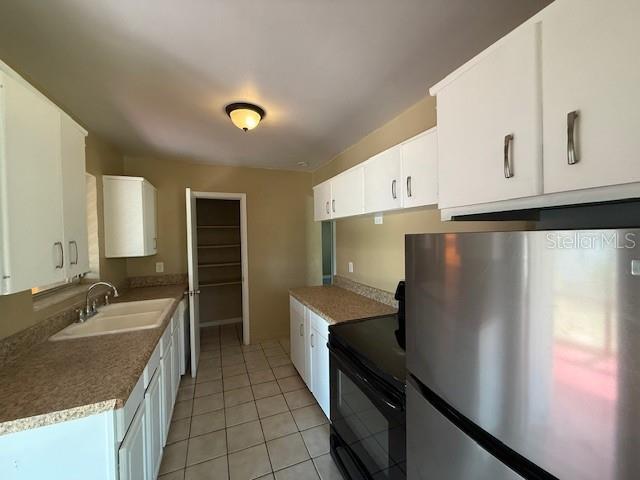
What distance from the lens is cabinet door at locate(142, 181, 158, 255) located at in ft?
8.73

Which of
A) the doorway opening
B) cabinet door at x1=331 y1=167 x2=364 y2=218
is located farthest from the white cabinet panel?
the doorway opening

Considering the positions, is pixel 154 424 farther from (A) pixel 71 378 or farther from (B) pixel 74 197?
(B) pixel 74 197

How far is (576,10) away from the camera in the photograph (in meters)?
0.65

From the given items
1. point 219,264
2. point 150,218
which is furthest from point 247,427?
point 219,264

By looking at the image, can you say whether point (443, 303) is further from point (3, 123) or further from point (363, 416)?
point (3, 123)

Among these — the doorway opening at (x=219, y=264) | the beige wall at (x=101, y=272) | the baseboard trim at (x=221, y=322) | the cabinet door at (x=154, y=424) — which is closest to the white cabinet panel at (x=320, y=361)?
the cabinet door at (x=154, y=424)

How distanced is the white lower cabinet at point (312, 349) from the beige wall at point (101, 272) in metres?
1.73

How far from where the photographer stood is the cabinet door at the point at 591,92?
22.2 inches

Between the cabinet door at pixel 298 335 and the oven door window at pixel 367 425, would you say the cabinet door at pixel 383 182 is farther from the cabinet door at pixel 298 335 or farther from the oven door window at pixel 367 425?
the cabinet door at pixel 298 335

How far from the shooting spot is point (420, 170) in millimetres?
1405

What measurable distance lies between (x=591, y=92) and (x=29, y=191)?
189cm

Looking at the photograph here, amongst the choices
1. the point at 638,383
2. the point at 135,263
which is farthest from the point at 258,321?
the point at 638,383

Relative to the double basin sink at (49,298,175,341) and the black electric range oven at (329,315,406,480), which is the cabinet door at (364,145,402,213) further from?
the double basin sink at (49,298,175,341)

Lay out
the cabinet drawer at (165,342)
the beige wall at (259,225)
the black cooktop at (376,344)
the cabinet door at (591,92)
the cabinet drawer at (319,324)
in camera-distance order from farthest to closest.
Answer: the beige wall at (259,225) < the cabinet drawer at (319,324) < the cabinet drawer at (165,342) < the black cooktop at (376,344) < the cabinet door at (591,92)
